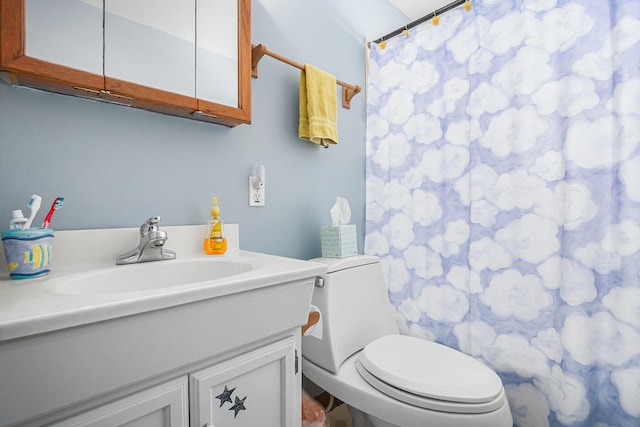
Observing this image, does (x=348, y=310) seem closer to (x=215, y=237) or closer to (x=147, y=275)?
(x=215, y=237)

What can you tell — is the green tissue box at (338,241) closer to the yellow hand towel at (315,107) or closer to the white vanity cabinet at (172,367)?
the yellow hand towel at (315,107)

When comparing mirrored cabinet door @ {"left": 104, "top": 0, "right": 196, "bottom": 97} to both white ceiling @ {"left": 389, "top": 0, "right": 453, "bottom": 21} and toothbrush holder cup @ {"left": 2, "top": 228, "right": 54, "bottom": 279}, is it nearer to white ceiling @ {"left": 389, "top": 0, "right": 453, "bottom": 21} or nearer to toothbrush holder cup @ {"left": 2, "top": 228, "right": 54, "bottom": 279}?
toothbrush holder cup @ {"left": 2, "top": 228, "right": 54, "bottom": 279}

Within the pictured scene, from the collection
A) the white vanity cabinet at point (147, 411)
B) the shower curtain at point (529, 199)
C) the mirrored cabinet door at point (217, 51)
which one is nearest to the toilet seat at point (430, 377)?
the shower curtain at point (529, 199)

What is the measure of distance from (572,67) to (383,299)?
111 centimetres

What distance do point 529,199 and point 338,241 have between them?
2.44ft

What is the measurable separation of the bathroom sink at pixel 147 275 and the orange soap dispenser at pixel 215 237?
0.09 m

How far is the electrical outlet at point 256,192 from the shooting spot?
1167 mm

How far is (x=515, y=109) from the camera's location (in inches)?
45.3

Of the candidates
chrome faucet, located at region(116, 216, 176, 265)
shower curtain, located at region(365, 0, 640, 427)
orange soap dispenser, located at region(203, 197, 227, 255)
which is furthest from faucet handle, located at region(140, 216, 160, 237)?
shower curtain, located at region(365, 0, 640, 427)

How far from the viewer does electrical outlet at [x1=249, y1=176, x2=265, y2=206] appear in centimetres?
117

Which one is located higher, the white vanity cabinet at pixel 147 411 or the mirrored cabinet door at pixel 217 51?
the mirrored cabinet door at pixel 217 51

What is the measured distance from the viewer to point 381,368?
3.17 ft

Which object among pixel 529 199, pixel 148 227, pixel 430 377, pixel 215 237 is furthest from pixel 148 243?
pixel 529 199

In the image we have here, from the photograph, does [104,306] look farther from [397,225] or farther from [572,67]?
[572,67]
